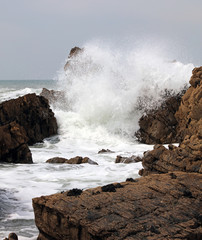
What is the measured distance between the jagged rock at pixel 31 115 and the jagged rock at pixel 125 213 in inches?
475

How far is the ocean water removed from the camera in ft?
28.6

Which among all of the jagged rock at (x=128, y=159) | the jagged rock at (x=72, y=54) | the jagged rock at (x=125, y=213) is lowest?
the jagged rock at (x=128, y=159)

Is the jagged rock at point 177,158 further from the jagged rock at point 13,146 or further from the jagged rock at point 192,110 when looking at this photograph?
the jagged rock at point 13,146

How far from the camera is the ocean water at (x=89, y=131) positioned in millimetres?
8719

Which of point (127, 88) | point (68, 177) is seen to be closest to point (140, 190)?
point (68, 177)

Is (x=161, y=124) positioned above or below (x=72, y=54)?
below

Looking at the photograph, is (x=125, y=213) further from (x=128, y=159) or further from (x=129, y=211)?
(x=128, y=159)

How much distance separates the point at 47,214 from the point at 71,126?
15.6 metres

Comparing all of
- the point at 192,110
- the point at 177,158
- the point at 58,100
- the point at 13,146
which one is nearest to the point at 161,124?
the point at 192,110

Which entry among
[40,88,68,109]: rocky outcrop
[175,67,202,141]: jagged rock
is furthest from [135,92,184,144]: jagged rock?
[40,88,68,109]: rocky outcrop

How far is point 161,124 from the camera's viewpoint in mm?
17156

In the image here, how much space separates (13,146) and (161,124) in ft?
24.6

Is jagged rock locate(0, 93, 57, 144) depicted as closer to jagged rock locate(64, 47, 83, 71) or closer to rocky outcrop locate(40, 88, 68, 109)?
rocky outcrop locate(40, 88, 68, 109)

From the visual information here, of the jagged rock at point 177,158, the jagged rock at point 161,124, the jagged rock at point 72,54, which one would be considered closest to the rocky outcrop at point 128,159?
the jagged rock at point 177,158
